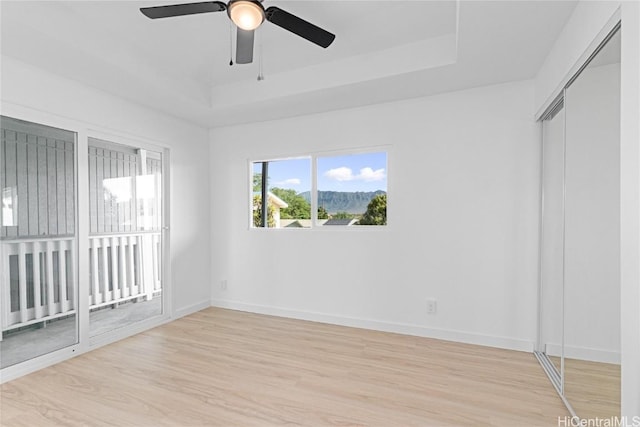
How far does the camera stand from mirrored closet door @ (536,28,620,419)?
4.94 feet

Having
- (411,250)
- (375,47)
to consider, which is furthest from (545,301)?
(375,47)

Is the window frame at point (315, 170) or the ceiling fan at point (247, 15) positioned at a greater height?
the ceiling fan at point (247, 15)

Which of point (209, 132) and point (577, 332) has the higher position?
point (209, 132)

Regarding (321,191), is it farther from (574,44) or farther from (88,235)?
(574,44)

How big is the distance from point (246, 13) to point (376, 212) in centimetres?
230

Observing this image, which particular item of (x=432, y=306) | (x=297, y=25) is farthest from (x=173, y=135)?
(x=432, y=306)

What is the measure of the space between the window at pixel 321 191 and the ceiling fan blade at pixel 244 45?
1.68 meters

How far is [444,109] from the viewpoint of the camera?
3152 mm

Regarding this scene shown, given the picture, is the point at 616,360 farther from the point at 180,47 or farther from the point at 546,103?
the point at 180,47

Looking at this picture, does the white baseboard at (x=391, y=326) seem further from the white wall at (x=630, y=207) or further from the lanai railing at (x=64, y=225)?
the white wall at (x=630, y=207)

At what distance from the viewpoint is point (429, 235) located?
3207 millimetres

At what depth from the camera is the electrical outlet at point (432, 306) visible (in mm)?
3172

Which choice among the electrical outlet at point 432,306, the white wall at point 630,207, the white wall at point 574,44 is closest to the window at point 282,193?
the electrical outlet at point 432,306

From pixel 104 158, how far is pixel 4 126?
0.79 metres
